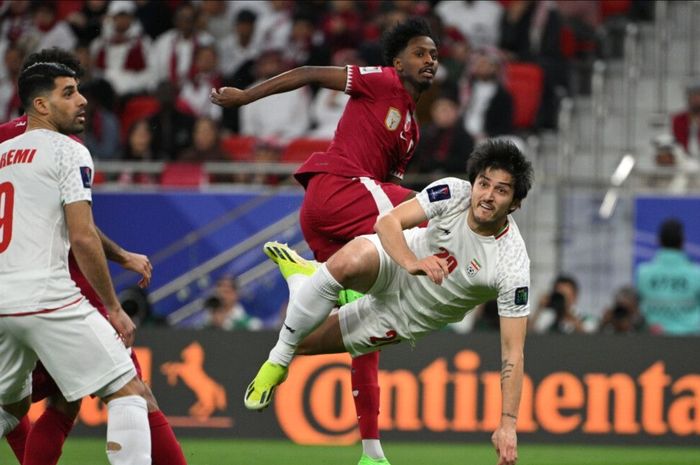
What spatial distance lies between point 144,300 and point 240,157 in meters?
2.32

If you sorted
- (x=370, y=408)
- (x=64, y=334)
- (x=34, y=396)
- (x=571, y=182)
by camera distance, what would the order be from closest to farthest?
(x=64, y=334) < (x=34, y=396) < (x=370, y=408) < (x=571, y=182)

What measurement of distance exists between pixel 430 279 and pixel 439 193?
65 centimetres

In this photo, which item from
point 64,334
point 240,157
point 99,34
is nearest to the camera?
point 64,334

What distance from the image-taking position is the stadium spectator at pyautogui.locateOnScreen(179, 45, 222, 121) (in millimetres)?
15742

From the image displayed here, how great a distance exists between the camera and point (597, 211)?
13.8m

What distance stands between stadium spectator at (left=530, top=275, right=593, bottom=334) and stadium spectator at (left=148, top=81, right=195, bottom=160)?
4180mm

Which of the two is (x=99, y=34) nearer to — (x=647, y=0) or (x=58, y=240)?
(x=647, y=0)

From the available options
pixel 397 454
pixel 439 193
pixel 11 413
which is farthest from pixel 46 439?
pixel 397 454

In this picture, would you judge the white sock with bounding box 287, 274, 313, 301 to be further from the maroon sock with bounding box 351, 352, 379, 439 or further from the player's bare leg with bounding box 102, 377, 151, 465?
the player's bare leg with bounding box 102, 377, 151, 465

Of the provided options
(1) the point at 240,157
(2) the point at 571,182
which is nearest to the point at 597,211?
(2) the point at 571,182

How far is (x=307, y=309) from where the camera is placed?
802cm

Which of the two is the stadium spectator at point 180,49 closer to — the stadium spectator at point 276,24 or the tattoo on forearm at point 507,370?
the stadium spectator at point 276,24

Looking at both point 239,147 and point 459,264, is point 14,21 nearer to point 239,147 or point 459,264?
point 239,147

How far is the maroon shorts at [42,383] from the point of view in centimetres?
740
